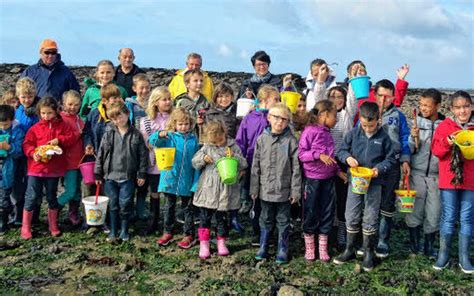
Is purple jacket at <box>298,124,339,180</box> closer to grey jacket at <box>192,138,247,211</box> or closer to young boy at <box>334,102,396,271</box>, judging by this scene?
young boy at <box>334,102,396,271</box>

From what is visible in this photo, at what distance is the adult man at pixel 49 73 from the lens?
7.13 m

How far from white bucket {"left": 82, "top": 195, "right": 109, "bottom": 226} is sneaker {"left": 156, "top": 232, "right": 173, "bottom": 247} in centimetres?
74

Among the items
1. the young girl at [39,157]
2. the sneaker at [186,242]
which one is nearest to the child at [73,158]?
the young girl at [39,157]

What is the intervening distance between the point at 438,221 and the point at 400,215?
6.69 feet

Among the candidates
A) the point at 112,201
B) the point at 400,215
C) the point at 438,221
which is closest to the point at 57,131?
the point at 112,201

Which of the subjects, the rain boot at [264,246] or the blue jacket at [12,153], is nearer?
the rain boot at [264,246]

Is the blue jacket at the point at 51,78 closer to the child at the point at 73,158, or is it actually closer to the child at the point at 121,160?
the child at the point at 73,158

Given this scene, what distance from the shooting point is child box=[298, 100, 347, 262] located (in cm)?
523

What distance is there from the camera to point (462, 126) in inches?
204

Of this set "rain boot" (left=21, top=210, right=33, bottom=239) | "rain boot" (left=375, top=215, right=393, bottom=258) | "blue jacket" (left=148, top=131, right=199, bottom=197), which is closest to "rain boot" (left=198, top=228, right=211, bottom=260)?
"blue jacket" (left=148, top=131, right=199, bottom=197)

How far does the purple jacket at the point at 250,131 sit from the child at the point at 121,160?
3.88ft

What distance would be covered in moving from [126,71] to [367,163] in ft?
12.8

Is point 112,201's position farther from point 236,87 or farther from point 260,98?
point 236,87

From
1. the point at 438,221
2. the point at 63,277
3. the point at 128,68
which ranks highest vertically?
the point at 128,68
